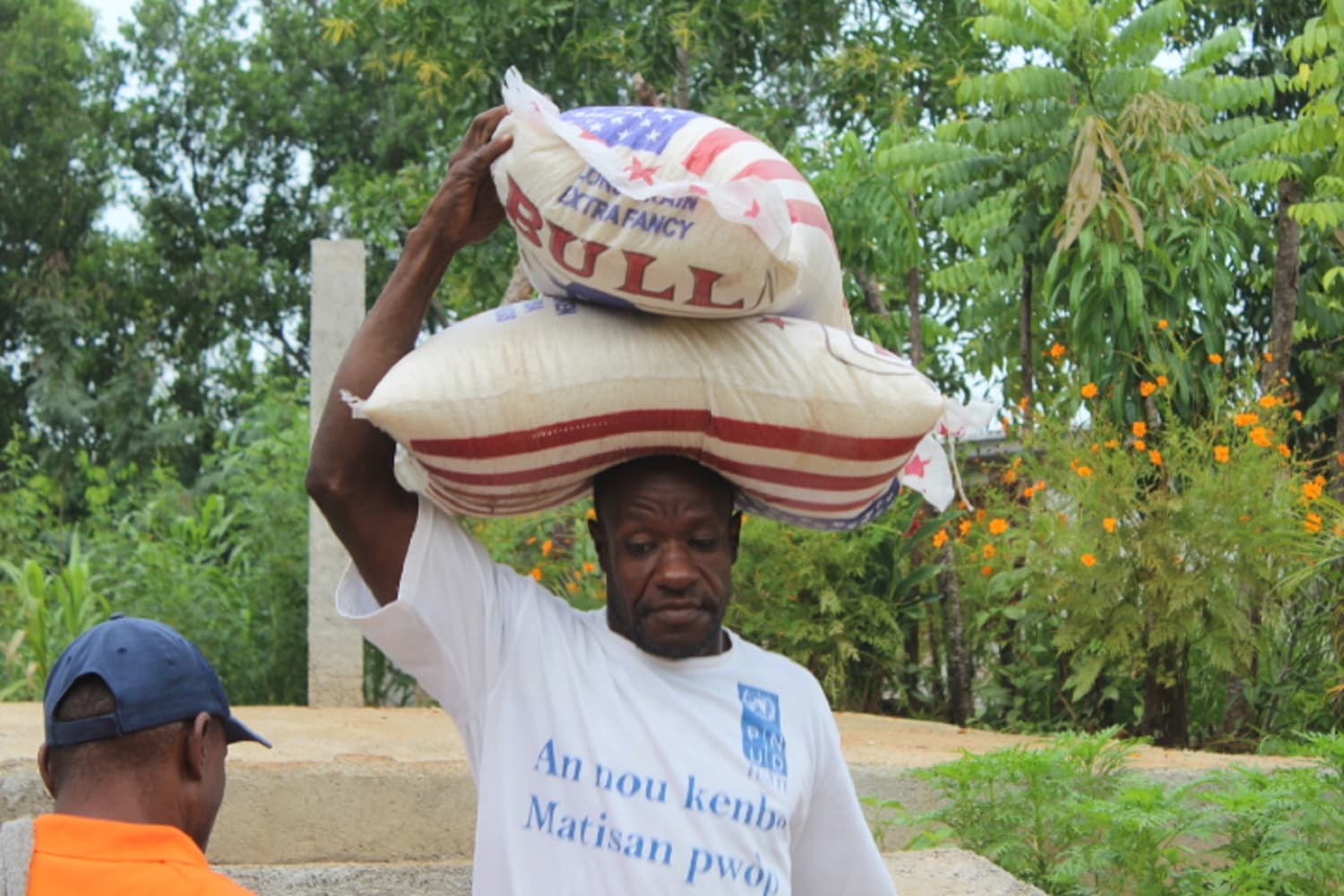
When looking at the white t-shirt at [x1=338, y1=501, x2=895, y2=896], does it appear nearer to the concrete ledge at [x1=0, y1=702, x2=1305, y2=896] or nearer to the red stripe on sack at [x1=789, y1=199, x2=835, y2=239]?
the red stripe on sack at [x1=789, y1=199, x2=835, y2=239]

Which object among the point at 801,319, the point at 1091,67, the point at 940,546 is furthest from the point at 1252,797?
the point at 1091,67

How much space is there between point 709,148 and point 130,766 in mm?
1122

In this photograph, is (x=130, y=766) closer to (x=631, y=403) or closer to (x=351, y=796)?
(x=631, y=403)

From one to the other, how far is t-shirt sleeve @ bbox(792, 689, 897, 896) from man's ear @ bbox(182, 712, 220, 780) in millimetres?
863

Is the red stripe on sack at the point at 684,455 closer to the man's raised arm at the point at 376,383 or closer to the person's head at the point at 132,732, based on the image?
the man's raised arm at the point at 376,383

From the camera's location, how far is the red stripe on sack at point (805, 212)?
2.42 meters

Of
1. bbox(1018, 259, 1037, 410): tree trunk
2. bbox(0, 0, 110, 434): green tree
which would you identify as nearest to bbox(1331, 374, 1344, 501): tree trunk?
bbox(1018, 259, 1037, 410): tree trunk

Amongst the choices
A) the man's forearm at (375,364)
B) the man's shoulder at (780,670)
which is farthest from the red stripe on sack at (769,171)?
the man's shoulder at (780,670)

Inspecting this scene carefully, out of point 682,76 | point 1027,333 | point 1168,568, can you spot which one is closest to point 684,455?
point 1168,568

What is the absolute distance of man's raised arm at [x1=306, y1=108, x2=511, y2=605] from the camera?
224cm

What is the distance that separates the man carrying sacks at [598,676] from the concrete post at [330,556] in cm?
503

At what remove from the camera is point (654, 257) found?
217cm

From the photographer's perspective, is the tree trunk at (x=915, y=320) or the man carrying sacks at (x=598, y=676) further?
the tree trunk at (x=915, y=320)

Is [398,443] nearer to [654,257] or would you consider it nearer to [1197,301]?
[654,257]
